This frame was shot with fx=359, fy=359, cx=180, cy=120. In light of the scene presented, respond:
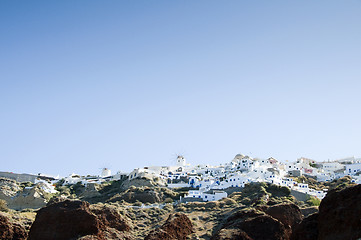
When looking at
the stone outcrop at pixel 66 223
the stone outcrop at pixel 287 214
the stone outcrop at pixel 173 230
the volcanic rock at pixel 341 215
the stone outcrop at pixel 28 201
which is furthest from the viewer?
the stone outcrop at pixel 28 201

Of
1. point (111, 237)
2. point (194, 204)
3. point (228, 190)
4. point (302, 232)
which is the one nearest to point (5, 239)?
point (111, 237)

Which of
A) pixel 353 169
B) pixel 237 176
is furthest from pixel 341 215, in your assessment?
pixel 353 169

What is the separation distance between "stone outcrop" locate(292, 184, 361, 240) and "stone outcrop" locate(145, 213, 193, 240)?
40.7 feet

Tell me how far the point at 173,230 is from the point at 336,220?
1663cm

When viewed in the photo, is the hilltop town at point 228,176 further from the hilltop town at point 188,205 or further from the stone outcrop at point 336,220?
the stone outcrop at point 336,220

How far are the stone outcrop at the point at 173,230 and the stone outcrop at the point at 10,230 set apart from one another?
8189 mm

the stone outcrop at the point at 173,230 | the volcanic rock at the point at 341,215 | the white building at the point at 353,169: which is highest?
the white building at the point at 353,169

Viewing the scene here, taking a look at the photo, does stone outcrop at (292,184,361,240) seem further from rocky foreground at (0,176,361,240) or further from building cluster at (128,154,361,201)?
building cluster at (128,154,361,201)

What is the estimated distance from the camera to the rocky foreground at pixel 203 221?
12.4 m

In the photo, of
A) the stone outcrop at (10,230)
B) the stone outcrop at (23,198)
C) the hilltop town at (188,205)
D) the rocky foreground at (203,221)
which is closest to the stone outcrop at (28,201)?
the stone outcrop at (23,198)

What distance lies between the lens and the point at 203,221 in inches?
1519

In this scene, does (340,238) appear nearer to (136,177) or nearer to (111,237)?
(111,237)

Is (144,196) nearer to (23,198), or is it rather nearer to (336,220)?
(23,198)

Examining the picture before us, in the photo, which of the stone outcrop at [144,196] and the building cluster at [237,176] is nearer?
the stone outcrop at [144,196]
